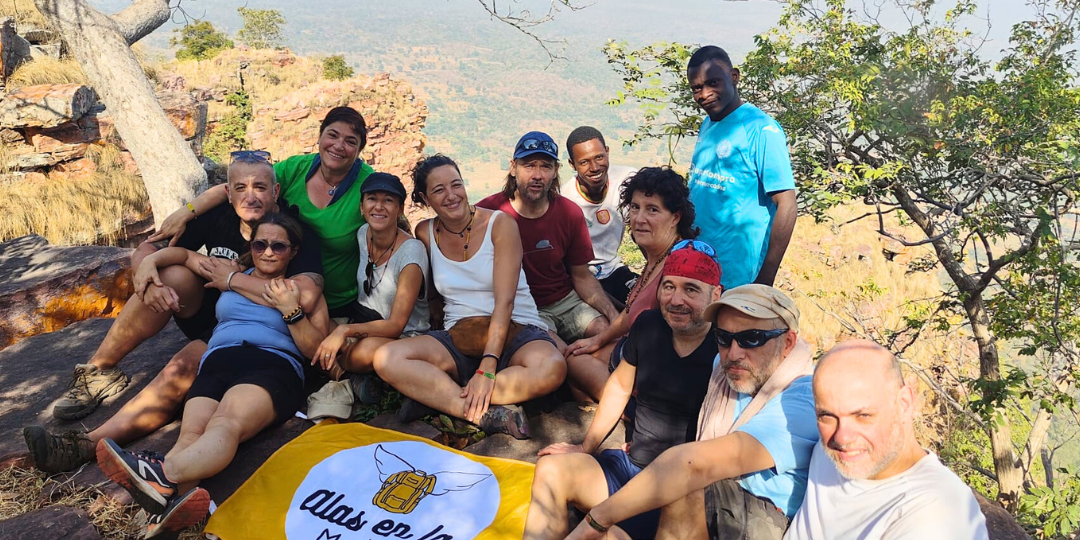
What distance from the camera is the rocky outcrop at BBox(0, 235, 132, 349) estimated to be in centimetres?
533

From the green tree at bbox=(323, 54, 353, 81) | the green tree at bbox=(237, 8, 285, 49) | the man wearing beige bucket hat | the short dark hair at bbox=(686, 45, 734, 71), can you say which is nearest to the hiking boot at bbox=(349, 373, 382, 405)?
the man wearing beige bucket hat

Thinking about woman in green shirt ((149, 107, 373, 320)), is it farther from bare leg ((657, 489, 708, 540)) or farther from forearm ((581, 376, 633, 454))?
bare leg ((657, 489, 708, 540))

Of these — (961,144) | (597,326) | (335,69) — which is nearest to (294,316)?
(597,326)

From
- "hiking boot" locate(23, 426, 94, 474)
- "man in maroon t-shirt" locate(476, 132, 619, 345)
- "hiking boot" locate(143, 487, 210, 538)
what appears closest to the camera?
"hiking boot" locate(143, 487, 210, 538)

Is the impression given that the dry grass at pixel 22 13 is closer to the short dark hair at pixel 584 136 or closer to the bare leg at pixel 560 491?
the short dark hair at pixel 584 136

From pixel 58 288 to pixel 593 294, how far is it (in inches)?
166

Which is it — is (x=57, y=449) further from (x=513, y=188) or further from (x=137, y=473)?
(x=513, y=188)

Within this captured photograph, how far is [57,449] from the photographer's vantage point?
10.8ft

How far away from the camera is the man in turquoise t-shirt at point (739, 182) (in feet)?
12.6

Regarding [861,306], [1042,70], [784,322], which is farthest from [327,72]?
[784,322]

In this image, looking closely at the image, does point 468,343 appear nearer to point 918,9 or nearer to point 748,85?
point 748,85

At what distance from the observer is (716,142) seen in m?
4.04

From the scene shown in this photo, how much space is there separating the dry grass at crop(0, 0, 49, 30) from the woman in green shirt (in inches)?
546

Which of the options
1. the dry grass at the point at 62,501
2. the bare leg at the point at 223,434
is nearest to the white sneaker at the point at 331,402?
the bare leg at the point at 223,434
